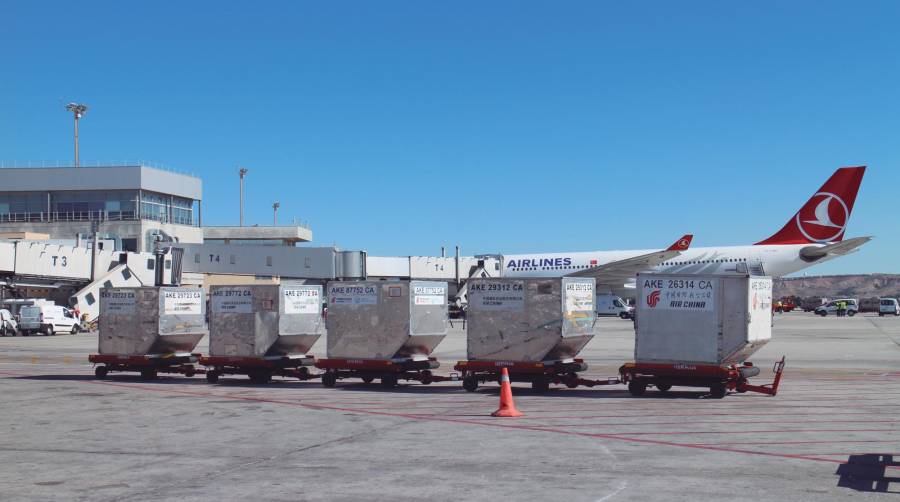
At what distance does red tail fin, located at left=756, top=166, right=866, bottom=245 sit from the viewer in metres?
65.1

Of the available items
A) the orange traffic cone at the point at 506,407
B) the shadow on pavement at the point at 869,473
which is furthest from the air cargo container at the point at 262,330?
the shadow on pavement at the point at 869,473

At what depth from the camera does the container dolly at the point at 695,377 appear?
718 inches

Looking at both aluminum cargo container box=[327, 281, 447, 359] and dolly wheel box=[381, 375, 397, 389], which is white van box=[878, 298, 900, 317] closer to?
aluminum cargo container box=[327, 281, 447, 359]

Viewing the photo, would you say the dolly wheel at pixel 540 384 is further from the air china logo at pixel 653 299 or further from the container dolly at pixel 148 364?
the container dolly at pixel 148 364

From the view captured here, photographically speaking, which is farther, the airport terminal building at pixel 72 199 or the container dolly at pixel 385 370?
the airport terminal building at pixel 72 199

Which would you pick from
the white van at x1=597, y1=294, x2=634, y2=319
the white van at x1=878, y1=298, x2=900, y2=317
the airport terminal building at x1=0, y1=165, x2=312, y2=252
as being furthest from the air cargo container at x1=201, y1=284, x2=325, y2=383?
the white van at x1=878, y1=298, x2=900, y2=317

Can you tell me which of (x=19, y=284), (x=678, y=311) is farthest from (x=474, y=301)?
(x=19, y=284)

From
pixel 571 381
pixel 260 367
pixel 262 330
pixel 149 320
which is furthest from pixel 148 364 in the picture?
pixel 571 381

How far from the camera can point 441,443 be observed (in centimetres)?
1293

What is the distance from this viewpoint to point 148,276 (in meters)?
64.2

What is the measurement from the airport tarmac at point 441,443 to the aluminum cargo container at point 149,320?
6.48ft

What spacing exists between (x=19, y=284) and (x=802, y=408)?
52348 millimetres

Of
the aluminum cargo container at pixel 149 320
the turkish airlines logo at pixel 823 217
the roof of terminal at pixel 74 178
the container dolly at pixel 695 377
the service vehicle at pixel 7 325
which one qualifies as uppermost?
the roof of terminal at pixel 74 178

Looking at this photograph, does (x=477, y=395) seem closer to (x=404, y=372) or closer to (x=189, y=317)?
(x=404, y=372)
